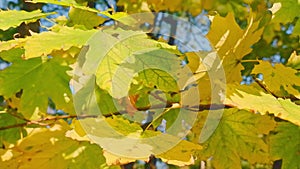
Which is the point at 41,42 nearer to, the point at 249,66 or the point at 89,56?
the point at 89,56

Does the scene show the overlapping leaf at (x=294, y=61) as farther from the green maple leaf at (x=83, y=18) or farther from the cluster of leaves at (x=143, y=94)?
the green maple leaf at (x=83, y=18)

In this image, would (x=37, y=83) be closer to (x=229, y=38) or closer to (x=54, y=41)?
(x=54, y=41)

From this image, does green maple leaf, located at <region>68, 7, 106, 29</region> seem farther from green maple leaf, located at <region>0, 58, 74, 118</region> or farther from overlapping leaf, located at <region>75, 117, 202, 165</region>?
overlapping leaf, located at <region>75, 117, 202, 165</region>

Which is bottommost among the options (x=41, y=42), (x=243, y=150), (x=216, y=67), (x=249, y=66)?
(x=243, y=150)

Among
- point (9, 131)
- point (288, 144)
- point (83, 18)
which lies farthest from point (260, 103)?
point (9, 131)

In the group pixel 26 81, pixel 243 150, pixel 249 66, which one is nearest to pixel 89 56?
pixel 26 81
